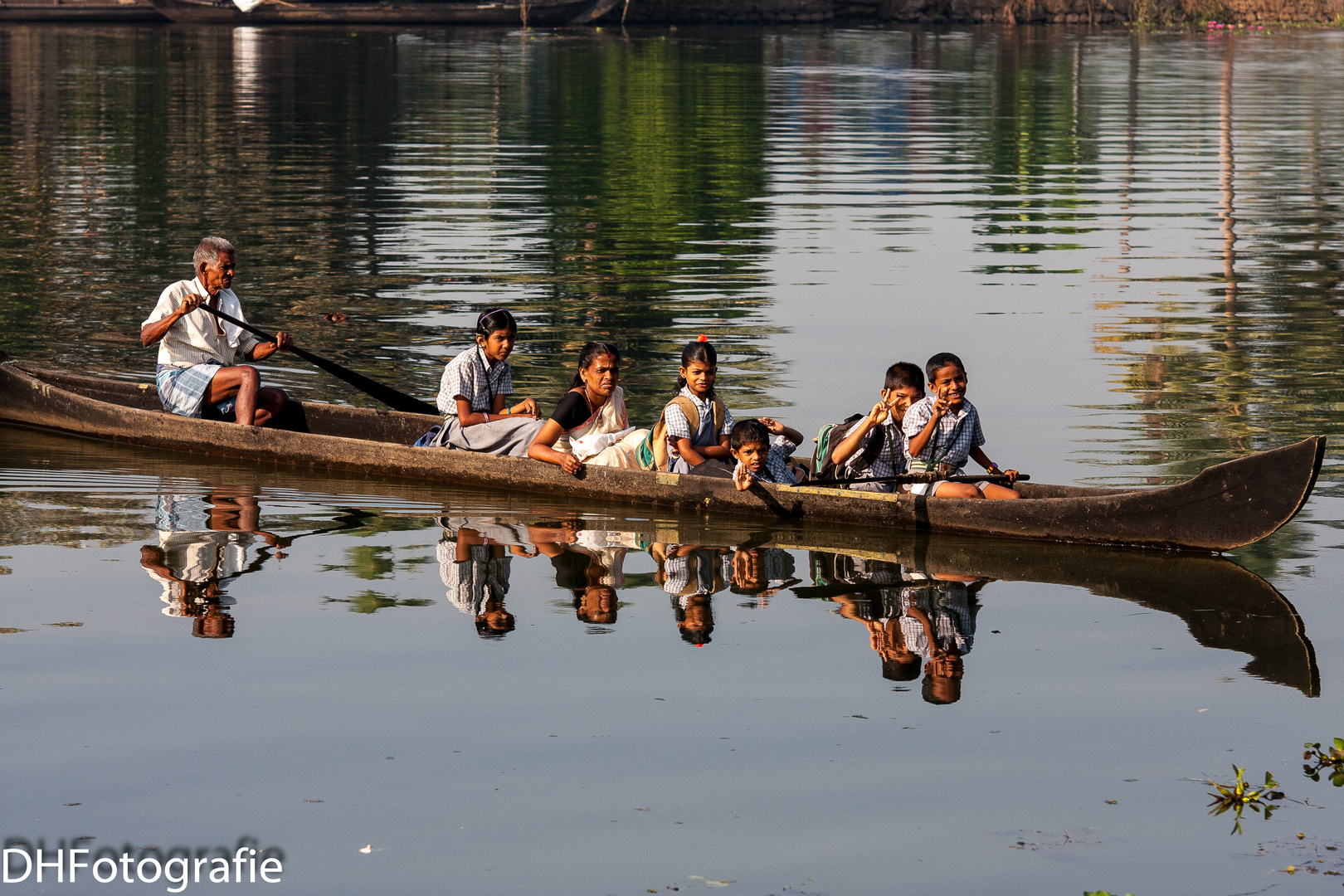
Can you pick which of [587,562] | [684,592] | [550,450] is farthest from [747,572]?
[550,450]

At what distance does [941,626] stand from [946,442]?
162cm

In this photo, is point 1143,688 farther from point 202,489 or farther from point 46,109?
point 46,109

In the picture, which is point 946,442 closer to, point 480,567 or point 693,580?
point 693,580

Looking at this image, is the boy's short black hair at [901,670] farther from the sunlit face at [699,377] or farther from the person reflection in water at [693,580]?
the sunlit face at [699,377]

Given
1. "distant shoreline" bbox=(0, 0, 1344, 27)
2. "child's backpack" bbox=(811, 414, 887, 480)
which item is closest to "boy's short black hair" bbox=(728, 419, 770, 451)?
"child's backpack" bbox=(811, 414, 887, 480)

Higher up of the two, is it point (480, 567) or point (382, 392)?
point (382, 392)

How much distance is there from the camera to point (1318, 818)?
17.8 ft

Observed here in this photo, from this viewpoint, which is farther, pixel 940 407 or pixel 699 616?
pixel 940 407

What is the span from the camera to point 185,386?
1066 centimetres

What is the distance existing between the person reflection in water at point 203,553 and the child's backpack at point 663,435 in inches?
81.0

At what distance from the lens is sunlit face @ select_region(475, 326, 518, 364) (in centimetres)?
958

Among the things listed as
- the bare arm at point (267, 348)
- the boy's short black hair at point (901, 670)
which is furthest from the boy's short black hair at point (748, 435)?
the bare arm at point (267, 348)

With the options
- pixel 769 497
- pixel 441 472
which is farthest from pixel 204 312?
pixel 769 497

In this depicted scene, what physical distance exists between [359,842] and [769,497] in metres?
4.04
